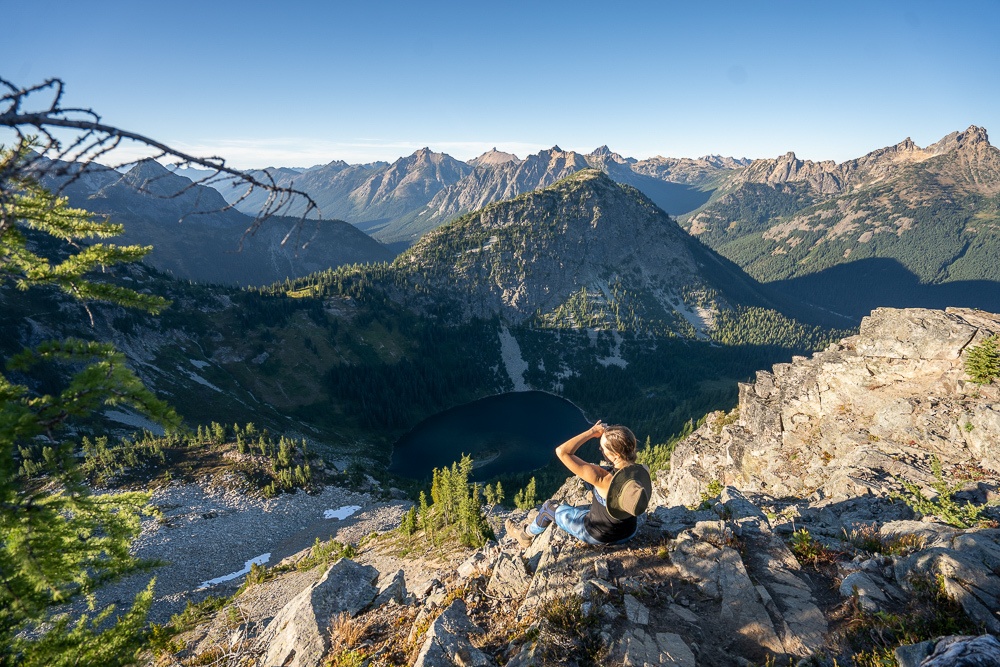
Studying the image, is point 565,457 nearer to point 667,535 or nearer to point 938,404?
point 667,535

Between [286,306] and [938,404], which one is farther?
[286,306]

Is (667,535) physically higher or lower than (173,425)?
lower

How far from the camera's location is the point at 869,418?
32.8 metres

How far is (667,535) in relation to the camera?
13102 mm

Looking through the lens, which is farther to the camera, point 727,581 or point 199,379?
point 199,379

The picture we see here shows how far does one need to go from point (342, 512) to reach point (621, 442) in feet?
238

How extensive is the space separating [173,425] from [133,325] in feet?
467

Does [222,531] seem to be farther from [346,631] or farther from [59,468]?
[59,468]

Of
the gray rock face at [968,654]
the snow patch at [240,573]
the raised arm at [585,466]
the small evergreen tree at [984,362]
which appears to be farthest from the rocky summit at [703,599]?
the snow patch at [240,573]

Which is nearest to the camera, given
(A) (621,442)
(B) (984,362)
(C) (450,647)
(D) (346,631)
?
(A) (621,442)

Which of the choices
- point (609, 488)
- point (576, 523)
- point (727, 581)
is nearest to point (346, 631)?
point (576, 523)

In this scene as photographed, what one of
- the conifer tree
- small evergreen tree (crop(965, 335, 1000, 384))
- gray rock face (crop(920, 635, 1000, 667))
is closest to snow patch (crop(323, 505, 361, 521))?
the conifer tree

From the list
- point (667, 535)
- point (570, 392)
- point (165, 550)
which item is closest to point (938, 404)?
point (667, 535)

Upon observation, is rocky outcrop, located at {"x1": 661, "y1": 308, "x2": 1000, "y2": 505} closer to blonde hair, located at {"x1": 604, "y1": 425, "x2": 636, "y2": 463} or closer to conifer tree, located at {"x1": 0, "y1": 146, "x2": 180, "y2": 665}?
blonde hair, located at {"x1": 604, "y1": 425, "x2": 636, "y2": 463}
